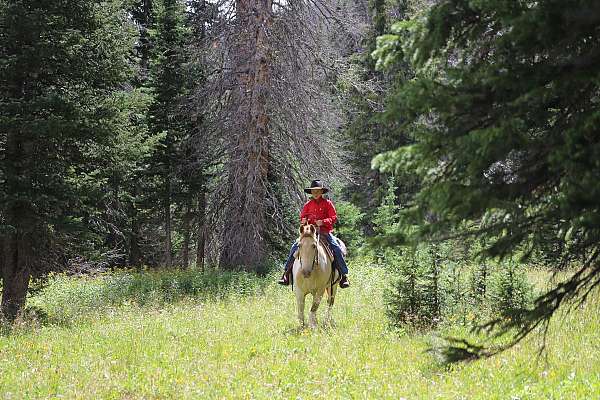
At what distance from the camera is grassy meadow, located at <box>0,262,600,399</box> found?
6.95 metres

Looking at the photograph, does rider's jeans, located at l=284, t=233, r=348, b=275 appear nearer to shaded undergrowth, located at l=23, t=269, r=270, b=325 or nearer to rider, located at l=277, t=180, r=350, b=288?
rider, located at l=277, t=180, r=350, b=288

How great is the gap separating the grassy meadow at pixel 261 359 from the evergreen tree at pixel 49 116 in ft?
5.46

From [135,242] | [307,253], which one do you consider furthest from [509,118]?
[135,242]

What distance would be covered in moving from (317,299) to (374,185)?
1820cm

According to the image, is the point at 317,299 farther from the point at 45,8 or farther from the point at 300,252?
the point at 45,8

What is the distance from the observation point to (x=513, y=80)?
3.32m

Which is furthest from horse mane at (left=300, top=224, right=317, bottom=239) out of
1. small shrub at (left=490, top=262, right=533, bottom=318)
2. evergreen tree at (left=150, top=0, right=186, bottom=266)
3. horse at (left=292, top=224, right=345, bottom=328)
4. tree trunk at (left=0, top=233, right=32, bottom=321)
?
evergreen tree at (left=150, top=0, right=186, bottom=266)

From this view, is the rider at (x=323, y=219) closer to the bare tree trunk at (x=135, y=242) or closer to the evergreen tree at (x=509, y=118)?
the evergreen tree at (x=509, y=118)

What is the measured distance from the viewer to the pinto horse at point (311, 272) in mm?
10508

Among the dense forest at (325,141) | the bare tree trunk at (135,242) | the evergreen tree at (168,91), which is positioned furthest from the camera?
the bare tree trunk at (135,242)

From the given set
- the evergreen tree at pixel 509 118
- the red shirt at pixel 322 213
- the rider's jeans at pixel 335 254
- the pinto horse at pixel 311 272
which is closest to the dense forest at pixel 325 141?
the evergreen tree at pixel 509 118

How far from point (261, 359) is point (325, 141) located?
11859 mm

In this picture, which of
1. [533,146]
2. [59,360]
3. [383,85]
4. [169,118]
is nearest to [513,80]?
[533,146]

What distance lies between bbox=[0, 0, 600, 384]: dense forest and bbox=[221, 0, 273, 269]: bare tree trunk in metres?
0.07
